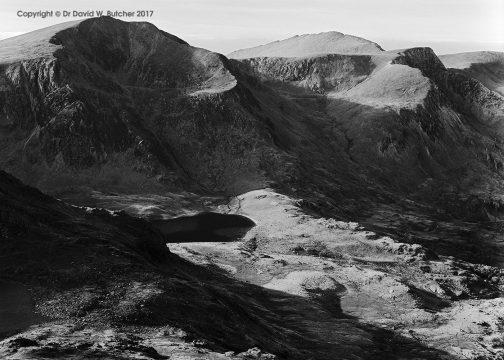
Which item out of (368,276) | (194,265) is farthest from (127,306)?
(368,276)

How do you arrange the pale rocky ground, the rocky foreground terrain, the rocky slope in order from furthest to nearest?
the pale rocky ground < the rocky foreground terrain < the rocky slope

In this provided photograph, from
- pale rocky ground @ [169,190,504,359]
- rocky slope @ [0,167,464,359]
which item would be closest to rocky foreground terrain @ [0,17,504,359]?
rocky slope @ [0,167,464,359]

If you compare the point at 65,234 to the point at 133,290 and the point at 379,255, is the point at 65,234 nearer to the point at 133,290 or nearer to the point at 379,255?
the point at 133,290

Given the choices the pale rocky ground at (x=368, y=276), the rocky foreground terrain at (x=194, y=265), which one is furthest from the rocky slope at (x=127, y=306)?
the pale rocky ground at (x=368, y=276)

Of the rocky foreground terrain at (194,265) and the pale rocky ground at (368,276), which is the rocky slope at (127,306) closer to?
the rocky foreground terrain at (194,265)

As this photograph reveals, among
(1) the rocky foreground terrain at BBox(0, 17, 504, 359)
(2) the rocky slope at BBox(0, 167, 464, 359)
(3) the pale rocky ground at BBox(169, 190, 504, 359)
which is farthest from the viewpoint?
(3) the pale rocky ground at BBox(169, 190, 504, 359)

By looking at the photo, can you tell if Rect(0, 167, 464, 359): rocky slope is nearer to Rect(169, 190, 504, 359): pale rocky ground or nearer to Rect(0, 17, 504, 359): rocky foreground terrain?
Rect(0, 17, 504, 359): rocky foreground terrain

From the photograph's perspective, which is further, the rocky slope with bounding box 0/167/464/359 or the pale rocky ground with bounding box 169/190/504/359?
the pale rocky ground with bounding box 169/190/504/359

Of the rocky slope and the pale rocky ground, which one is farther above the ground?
the rocky slope

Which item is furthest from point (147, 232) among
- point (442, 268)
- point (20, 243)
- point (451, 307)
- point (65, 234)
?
point (442, 268)
